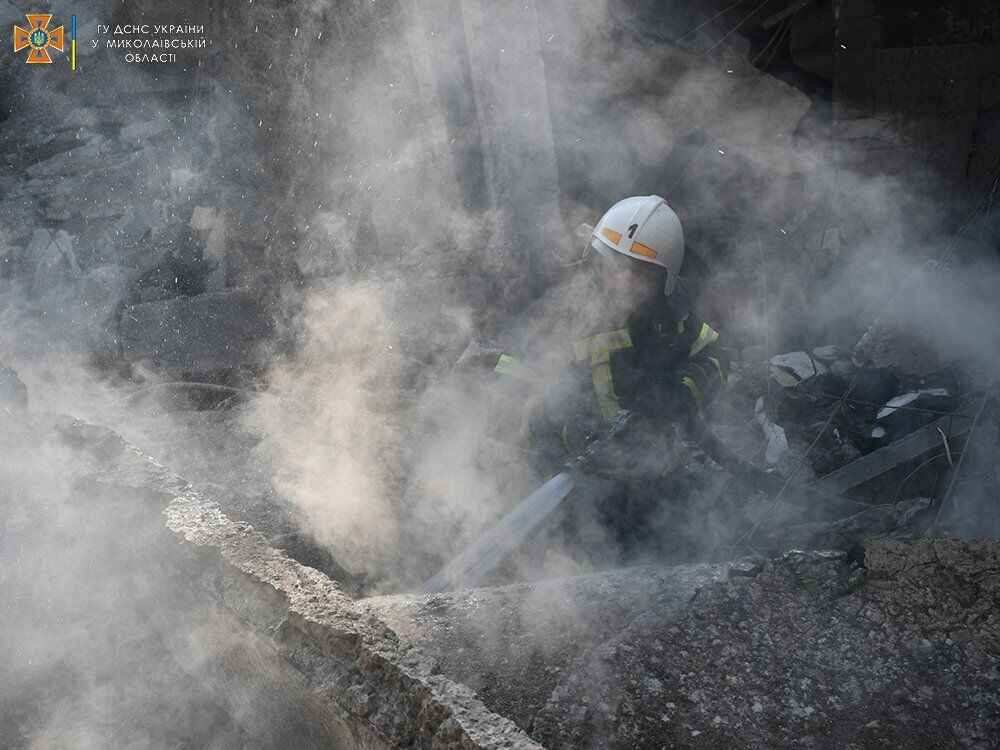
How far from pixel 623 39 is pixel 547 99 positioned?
0.84m

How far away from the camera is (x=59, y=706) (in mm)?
3572

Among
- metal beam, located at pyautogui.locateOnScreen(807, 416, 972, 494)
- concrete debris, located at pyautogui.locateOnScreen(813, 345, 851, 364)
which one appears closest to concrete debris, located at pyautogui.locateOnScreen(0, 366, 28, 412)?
metal beam, located at pyautogui.locateOnScreen(807, 416, 972, 494)

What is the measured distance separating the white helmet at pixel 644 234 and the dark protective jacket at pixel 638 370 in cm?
24

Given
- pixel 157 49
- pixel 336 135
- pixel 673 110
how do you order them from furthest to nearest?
pixel 157 49 → pixel 336 135 → pixel 673 110

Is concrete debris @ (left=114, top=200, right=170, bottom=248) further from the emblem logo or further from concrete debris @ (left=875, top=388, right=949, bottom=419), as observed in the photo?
concrete debris @ (left=875, top=388, right=949, bottom=419)

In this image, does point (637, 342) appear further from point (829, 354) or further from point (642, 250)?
point (829, 354)

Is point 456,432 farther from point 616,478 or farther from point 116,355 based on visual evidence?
point 116,355

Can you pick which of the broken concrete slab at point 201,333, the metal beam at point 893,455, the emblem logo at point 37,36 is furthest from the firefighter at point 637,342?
the emblem logo at point 37,36

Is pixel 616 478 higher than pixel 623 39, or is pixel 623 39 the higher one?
pixel 623 39

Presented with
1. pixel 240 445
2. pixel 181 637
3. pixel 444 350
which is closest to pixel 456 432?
pixel 444 350

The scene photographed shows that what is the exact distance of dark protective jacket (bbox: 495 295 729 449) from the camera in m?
4.33

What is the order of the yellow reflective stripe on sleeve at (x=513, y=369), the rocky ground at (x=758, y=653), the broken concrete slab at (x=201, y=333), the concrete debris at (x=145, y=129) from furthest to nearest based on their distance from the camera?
the concrete debris at (x=145, y=129)
the broken concrete slab at (x=201, y=333)
the yellow reflective stripe on sleeve at (x=513, y=369)
the rocky ground at (x=758, y=653)

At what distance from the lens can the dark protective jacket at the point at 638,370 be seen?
4332 mm

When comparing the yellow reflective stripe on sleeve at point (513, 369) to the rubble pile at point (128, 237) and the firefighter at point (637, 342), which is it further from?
the rubble pile at point (128, 237)
